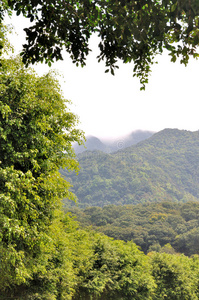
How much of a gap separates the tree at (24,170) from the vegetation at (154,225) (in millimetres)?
69943

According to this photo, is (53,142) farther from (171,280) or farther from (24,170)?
(171,280)

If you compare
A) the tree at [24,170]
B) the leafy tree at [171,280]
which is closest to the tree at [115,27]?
the tree at [24,170]

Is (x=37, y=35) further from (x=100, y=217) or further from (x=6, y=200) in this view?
(x=100, y=217)

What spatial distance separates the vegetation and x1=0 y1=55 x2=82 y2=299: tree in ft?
229

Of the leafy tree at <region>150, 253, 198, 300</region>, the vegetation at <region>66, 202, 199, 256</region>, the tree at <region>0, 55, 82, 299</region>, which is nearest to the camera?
the tree at <region>0, 55, 82, 299</region>

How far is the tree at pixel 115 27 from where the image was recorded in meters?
3.60

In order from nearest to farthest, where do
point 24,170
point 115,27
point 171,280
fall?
point 115,27
point 24,170
point 171,280

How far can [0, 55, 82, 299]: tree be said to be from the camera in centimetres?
823

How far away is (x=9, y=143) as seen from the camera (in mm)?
8930

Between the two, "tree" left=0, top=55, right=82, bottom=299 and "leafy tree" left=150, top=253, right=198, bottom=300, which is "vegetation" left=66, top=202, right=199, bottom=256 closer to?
"leafy tree" left=150, top=253, right=198, bottom=300

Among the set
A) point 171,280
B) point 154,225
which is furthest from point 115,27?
point 154,225

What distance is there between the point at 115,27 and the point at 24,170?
289 inches

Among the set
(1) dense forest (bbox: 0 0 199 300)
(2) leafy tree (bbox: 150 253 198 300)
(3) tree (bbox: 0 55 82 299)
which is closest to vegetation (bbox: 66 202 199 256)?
(2) leafy tree (bbox: 150 253 198 300)

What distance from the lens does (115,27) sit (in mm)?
4012
